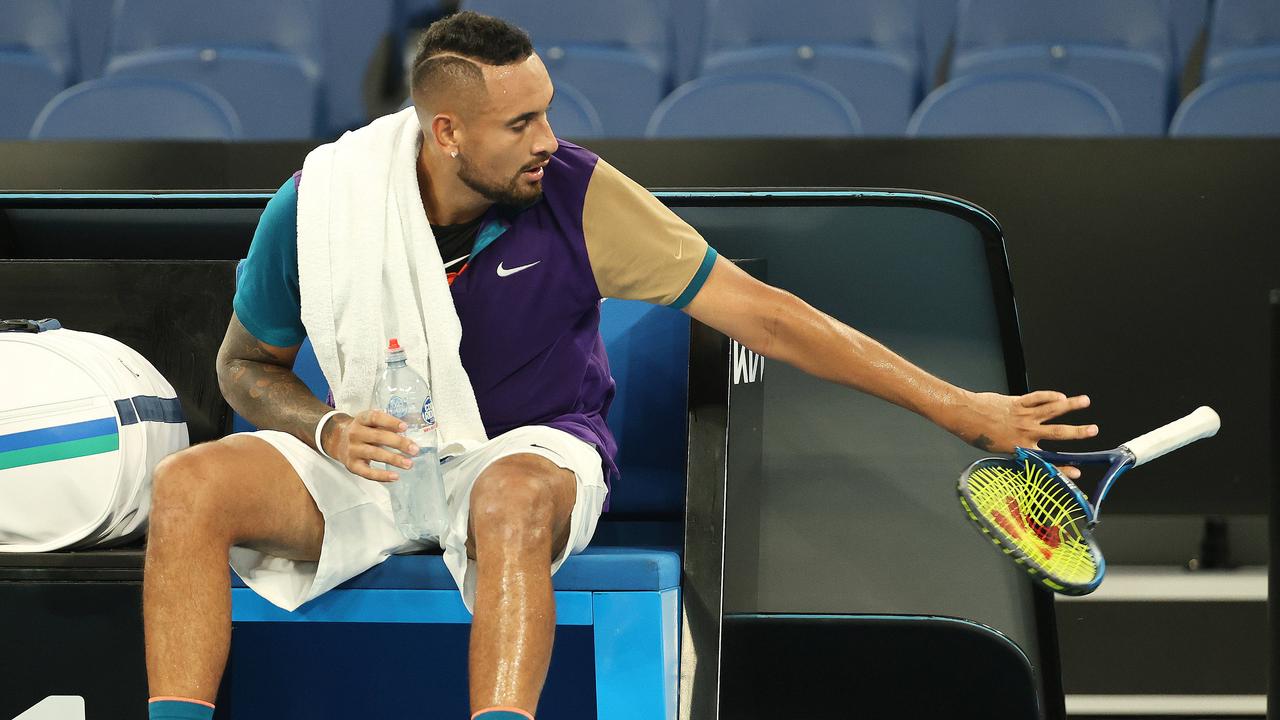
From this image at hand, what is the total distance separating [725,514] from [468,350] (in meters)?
0.39

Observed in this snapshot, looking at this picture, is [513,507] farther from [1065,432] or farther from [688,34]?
[688,34]

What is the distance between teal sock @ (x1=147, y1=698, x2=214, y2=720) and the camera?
4.35 feet

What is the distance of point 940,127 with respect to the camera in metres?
2.88

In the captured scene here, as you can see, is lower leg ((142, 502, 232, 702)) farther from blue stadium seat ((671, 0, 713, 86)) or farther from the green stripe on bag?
blue stadium seat ((671, 0, 713, 86))

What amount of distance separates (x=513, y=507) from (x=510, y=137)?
18.0 inches

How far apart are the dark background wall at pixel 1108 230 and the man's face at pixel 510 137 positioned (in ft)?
1.93

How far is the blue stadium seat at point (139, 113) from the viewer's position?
2.92 meters

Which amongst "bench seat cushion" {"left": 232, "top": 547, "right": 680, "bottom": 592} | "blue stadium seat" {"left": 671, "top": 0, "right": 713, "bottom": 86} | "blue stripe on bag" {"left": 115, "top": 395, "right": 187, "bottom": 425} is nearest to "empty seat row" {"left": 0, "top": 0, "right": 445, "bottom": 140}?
"blue stadium seat" {"left": 671, "top": 0, "right": 713, "bottom": 86}

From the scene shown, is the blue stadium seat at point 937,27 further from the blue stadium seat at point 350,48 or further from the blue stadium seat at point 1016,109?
the blue stadium seat at point 350,48

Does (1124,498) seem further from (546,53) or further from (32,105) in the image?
(32,105)

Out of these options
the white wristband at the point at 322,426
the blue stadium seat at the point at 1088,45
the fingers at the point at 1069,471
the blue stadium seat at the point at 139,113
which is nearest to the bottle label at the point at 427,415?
the white wristband at the point at 322,426

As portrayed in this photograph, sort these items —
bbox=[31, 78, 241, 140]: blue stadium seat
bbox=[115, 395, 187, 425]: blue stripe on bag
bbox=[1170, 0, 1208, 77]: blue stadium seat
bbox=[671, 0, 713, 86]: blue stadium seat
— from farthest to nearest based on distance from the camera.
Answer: bbox=[671, 0, 713, 86]: blue stadium seat
bbox=[1170, 0, 1208, 77]: blue stadium seat
bbox=[31, 78, 241, 140]: blue stadium seat
bbox=[115, 395, 187, 425]: blue stripe on bag

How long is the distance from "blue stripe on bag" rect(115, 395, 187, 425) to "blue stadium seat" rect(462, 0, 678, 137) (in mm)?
1625

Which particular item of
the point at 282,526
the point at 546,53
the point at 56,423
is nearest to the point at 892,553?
the point at 282,526
